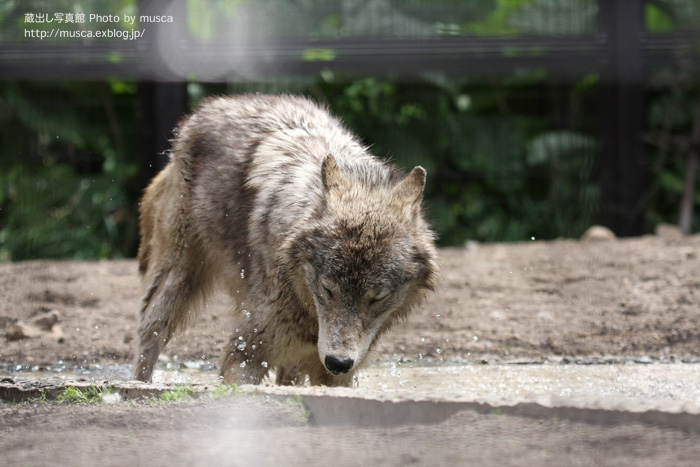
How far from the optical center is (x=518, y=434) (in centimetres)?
247

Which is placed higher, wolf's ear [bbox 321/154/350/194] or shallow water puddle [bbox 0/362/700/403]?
wolf's ear [bbox 321/154/350/194]

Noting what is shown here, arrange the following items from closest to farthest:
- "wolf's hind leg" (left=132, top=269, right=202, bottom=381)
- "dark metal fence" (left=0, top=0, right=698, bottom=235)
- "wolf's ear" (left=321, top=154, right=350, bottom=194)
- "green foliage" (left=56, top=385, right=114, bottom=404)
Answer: "green foliage" (left=56, top=385, right=114, bottom=404) → "wolf's ear" (left=321, top=154, right=350, bottom=194) → "wolf's hind leg" (left=132, top=269, right=202, bottom=381) → "dark metal fence" (left=0, top=0, right=698, bottom=235)

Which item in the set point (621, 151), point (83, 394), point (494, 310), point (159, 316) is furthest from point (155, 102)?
point (83, 394)

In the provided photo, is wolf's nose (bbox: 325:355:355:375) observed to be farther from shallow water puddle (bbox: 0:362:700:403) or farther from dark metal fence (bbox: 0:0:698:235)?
dark metal fence (bbox: 0:0:698:235)

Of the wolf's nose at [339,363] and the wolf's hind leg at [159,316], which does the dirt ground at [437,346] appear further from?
the wolf's nose at [339,363]

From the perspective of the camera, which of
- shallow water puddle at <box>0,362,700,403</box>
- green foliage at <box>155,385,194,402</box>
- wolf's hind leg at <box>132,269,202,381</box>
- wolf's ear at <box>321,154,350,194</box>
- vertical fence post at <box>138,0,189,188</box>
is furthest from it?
vertical fence post at <box>138,0,189,188</box>

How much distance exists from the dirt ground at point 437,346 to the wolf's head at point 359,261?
2.05 feet

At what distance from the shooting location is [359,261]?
3338 millimetres

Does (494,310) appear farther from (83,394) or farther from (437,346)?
(83,394)

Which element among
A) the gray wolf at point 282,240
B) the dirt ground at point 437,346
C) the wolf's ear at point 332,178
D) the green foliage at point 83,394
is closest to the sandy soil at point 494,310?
the dirt ground at point 437,346

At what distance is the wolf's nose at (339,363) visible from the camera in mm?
3195

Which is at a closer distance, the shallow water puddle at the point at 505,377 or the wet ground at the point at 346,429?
the wet ground at the point at 346,429

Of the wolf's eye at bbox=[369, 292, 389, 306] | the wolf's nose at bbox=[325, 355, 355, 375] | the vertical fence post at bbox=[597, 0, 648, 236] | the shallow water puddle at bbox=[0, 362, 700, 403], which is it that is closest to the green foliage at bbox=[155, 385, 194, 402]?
the wolf's nose at bbox=[325, 355, 355, 375]

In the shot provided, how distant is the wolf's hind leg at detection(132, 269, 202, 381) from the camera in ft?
14.3
